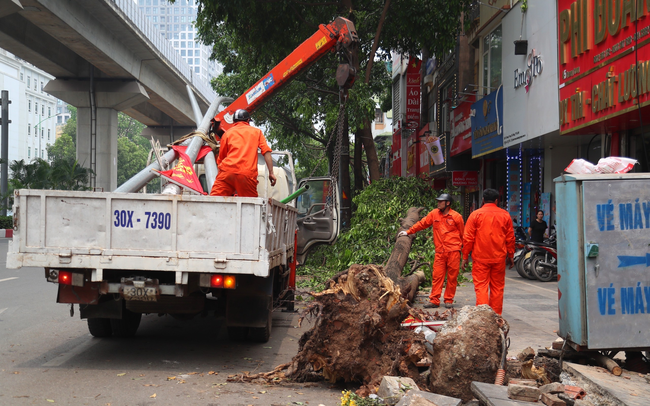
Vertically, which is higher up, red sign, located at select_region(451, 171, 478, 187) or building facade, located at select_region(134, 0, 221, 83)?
building facade, located at select_region(134, 0, 221, 83)

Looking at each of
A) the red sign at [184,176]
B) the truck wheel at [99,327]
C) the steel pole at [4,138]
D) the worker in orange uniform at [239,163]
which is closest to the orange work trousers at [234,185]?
the worker in orange uniform at [239,163]

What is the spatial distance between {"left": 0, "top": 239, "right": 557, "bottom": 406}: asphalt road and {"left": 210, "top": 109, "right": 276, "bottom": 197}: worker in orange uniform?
1.76 metres

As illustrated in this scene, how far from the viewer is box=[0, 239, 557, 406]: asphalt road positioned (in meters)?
5.00

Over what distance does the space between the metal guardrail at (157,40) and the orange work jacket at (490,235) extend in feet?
63.5

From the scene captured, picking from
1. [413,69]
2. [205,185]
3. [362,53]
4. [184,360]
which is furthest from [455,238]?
[413,69]

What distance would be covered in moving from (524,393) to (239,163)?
382 cm

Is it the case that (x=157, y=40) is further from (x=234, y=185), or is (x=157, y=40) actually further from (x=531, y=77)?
(x=234, y=185)

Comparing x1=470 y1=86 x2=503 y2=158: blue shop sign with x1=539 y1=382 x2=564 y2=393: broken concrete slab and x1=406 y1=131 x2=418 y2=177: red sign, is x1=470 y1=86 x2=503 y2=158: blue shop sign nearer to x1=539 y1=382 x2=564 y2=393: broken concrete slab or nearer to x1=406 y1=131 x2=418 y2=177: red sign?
x1=406 y1=131 x2=418 y2=177: red sign

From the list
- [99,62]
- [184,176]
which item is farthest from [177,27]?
[184,176]

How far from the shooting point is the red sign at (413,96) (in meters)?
26.0

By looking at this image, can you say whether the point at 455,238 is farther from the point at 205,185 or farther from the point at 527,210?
the point at 527,210

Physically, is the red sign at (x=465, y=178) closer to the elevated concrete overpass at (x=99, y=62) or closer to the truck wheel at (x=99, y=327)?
the elevated concrete overpass at (x=99, y=62)

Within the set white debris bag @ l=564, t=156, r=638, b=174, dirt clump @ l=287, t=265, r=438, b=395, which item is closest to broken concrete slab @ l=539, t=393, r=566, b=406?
dirt clump @ l=287, t=265, r=438, b=395

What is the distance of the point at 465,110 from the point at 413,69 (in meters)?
6.38
